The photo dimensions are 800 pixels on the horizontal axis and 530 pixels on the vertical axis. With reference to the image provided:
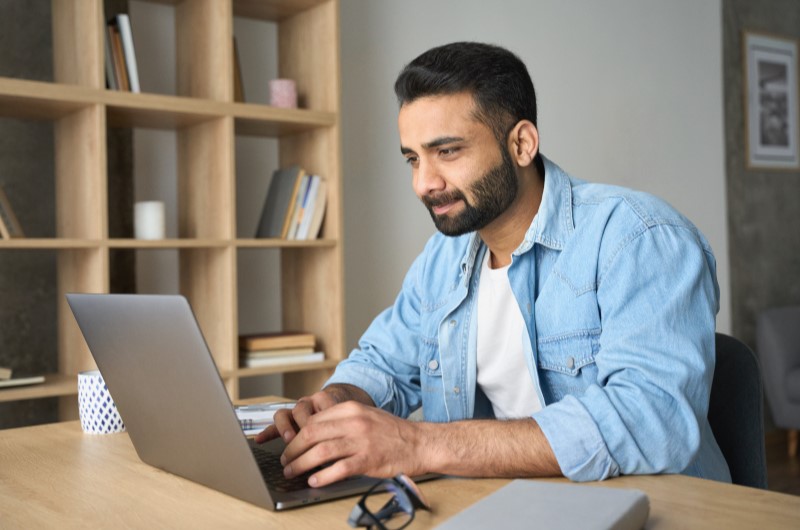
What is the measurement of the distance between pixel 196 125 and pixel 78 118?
393 millimetres

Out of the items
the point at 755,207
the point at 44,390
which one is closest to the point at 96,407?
the point at 44,390

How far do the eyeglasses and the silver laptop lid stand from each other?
0.12 meters

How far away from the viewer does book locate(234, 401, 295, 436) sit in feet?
4.63

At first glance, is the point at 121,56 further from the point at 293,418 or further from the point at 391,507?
the point at 391,507

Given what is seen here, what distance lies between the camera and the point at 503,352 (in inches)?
60.7

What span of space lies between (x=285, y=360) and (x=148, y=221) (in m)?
0.62

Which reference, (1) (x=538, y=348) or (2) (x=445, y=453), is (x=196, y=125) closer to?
(1) (x=538, y=348)

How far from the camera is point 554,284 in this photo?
1.40 meters

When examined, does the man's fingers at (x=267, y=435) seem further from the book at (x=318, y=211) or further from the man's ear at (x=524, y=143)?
the book at (x=318, y=211)

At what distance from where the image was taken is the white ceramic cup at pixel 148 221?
263 cm

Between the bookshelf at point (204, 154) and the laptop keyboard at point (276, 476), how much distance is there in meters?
1.38

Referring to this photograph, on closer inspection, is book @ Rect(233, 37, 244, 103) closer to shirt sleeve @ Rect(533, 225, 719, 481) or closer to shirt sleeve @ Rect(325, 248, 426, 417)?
shirt sleeve @ Rect(325, 248, 426, 417)

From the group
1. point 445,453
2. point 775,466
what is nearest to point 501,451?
point 445,453

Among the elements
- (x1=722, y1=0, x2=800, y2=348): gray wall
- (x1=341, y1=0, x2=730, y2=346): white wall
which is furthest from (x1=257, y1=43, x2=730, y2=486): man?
(x1=722, y1=0, x2=800, y2=348): gray wall
